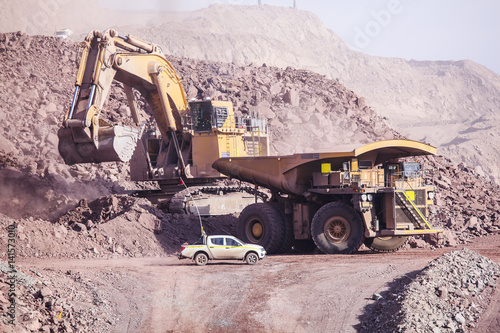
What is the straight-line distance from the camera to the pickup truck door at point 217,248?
60.3 feet

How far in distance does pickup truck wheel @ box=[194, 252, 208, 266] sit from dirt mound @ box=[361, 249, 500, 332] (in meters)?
6.05

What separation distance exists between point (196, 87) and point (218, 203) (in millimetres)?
22179

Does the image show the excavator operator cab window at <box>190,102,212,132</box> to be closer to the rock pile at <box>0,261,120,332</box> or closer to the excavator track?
the excavator track

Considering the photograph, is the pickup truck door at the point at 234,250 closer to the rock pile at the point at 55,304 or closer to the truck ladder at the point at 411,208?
the rock pile at the point at 55,304

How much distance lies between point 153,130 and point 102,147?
6.53 meters

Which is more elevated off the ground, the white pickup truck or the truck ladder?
the truck ladder

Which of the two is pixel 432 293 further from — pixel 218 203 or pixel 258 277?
pixel 218 203

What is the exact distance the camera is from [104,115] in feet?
130

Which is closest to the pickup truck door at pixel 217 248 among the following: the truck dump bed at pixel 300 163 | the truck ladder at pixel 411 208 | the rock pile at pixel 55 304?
the truck dump bed at pixel 300 163

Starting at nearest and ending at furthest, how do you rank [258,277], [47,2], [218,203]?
[258,277] < [218,203] < [47,2]

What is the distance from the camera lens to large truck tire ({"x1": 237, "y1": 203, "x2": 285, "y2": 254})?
21.7 m

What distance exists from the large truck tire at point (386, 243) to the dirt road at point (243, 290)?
1910mm

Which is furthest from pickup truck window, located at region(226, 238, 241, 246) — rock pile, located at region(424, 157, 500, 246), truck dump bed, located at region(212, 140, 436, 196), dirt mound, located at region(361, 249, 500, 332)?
rock pile, located at region(424, 157, 500, 246)

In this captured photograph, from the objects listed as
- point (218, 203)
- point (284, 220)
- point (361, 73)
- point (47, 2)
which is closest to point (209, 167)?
point (218, 203)
